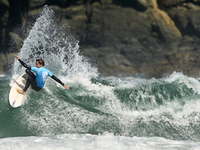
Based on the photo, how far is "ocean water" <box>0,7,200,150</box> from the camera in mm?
5180

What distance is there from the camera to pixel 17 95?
21.2 feet

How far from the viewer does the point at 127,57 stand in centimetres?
1784

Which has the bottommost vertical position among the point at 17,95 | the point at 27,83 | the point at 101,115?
the point at 101,115

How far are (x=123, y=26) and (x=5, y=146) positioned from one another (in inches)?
555

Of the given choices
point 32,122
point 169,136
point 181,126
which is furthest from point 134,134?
point 32,122

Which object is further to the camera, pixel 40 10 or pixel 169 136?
pixel 40 10

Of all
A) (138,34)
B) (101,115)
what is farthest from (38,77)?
(138,34)


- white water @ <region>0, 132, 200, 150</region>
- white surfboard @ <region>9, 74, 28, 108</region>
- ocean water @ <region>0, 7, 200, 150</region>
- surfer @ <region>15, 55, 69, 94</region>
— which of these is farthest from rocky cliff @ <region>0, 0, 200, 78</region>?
white water @ <region>0, 132, 200, 150</region>

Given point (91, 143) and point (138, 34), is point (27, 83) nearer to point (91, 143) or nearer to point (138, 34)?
point (91, 143)

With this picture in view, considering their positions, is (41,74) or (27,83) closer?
(41,74)

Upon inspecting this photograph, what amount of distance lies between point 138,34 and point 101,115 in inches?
474

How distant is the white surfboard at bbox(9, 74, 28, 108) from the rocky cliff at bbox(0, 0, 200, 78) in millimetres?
10585

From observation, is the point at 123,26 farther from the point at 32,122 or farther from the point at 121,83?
the point at 32,122

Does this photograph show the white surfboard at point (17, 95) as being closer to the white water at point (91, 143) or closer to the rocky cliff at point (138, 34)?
the white water at point (91, 143)
